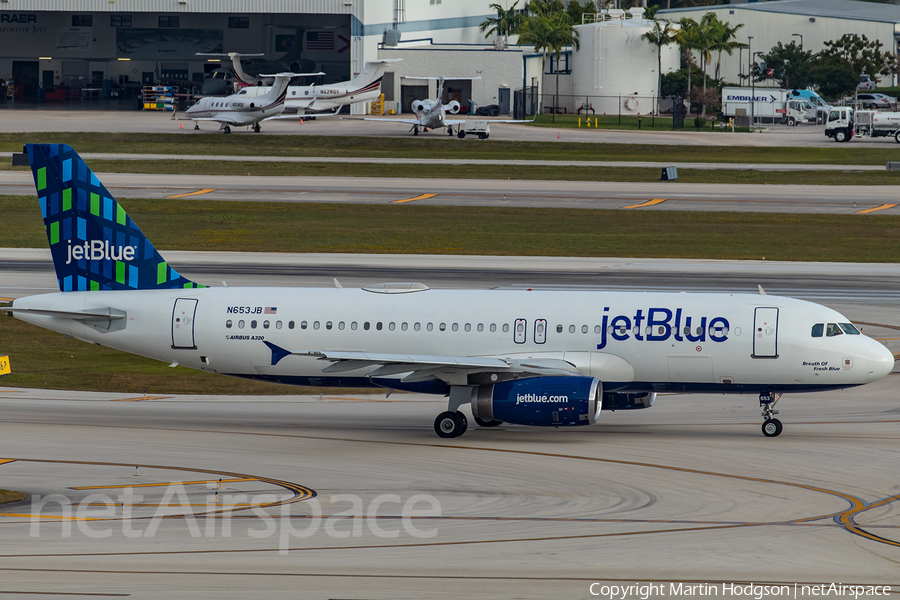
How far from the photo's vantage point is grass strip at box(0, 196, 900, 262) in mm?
61625

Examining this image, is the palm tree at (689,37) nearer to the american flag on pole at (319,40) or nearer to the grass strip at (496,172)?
the american flag on pole at (319,40)

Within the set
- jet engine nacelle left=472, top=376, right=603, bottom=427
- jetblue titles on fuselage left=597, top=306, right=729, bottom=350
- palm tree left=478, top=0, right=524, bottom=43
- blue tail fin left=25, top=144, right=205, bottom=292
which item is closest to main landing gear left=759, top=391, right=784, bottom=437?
jetblue titles on fuselage left=597, top=306, right=729, bottom=350

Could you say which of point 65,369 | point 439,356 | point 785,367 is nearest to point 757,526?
point 785,367

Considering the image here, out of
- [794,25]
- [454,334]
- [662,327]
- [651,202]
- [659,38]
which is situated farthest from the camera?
[794,25]

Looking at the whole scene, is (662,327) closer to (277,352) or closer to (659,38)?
(277,352)

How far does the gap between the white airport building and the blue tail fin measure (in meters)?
161

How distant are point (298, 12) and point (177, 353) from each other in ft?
362

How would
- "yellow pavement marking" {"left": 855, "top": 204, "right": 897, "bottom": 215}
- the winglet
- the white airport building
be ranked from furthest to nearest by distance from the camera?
the white airport building < "yellow pavement marking" {"left": 855, "top": 204, "right": 897, "bottom": 215} < the winglet

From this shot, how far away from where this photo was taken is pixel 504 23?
6786 inches

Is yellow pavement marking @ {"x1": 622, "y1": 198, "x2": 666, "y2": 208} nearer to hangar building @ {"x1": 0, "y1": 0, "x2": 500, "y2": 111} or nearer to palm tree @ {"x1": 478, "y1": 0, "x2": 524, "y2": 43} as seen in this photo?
hangar building @ {"x1": 0, "y1": 0, "x2": 500, "y2": 111}

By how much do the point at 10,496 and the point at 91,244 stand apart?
10.4 m

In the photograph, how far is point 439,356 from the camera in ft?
98.0

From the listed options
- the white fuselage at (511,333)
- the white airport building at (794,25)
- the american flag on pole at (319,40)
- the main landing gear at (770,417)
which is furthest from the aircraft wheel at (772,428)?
the white airport building at (794,25)

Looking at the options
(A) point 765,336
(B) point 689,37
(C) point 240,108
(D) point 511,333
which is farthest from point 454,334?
(B) point 689,37
